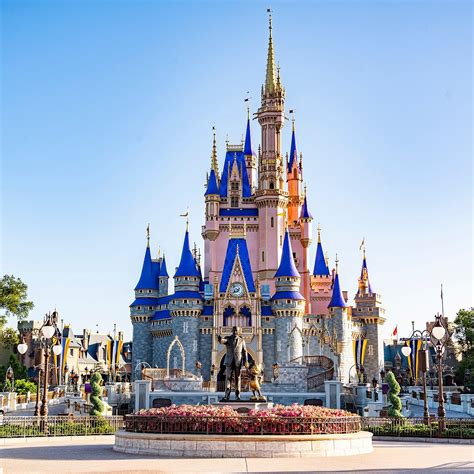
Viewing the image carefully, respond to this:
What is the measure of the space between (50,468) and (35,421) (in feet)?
41.2

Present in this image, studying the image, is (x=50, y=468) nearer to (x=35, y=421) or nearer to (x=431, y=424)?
(x=35, y=421)

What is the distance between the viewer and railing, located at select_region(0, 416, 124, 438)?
29328mm

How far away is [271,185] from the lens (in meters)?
79.2

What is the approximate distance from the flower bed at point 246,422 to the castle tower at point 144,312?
5166 centimetres

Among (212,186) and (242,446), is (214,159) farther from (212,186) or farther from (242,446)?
(242,446)

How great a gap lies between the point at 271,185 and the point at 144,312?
18142 millimetres

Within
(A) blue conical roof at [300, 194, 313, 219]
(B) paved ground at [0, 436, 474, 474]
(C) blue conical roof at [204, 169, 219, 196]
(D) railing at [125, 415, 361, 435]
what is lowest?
(B) paved ground at [0, 436, 474, 474]

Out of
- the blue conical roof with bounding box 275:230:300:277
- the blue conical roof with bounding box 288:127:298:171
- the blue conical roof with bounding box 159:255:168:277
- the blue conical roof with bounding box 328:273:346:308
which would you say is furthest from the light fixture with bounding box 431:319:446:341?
the blue conical roof with bounding box 288:127:298:171

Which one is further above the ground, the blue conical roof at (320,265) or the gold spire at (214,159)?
the gold spire at (214,159)

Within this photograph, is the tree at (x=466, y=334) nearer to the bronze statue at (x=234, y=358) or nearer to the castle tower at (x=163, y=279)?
the castle tower at (x=163, y=279)

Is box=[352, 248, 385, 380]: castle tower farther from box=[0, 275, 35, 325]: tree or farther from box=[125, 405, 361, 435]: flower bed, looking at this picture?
box=[125, 405, 361, 435]: flower bed

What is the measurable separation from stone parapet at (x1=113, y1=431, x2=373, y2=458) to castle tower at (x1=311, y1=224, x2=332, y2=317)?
5887 cm

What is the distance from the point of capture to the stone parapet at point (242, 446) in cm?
2133

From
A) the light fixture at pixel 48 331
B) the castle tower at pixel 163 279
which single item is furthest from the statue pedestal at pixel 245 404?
the castle tower at pixel 163 279
